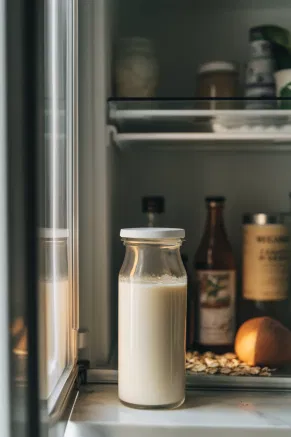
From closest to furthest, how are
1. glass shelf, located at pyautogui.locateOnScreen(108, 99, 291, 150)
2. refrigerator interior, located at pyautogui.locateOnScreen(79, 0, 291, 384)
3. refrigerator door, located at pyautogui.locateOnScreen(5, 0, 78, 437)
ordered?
refrigerator door, located at pyautogui.locateOnScreen(5, 0, 78, 437) → glass shelf, located at pyautogui.locateOnScreen(108, 99, 291, 150) → refrigerator interior, located at pyautogui.locateOnScreen(79, 0, 291, 384)

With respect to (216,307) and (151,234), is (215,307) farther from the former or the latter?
(151,234)

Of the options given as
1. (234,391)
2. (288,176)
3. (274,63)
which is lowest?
(234,391)

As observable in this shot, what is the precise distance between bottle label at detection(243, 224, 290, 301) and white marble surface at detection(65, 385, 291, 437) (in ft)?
0.81

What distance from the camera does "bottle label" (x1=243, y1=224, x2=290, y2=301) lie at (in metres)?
1.07

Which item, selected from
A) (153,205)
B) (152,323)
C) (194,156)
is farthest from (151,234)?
(194,156)

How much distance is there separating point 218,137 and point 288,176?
29cm

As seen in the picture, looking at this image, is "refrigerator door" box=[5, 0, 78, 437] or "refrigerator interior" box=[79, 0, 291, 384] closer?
"refrigerator door" box=[5, 0, 78, 437]

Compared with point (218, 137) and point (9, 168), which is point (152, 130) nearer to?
point (218, 137)

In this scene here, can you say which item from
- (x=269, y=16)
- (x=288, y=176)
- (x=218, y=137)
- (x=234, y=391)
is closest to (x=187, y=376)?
(x=234, y=391)

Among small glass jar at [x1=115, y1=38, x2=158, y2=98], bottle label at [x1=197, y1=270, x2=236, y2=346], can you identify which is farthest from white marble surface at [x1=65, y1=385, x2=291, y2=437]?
small glass jar at [x1=115, y1=38, x2=158, y2=98]

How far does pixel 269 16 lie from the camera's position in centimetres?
125

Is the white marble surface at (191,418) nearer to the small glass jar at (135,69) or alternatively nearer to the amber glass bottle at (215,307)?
the amber glass bottle at (215,307)

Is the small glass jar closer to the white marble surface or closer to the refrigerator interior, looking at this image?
the refrigerator interior

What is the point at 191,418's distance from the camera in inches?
31.1
